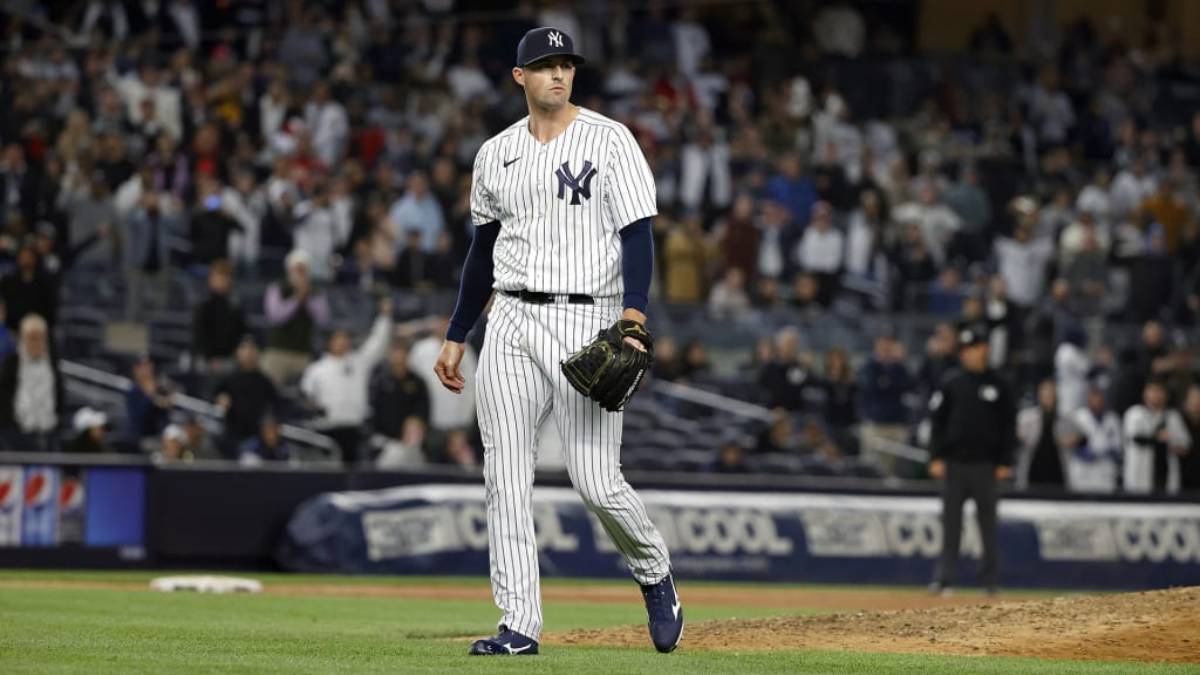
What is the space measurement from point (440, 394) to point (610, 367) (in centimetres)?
1237

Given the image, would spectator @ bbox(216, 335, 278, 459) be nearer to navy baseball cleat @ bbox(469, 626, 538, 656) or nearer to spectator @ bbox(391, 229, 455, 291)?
spectator @ bbox(391, 229, 455, 291)

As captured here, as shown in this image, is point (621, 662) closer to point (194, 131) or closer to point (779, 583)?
point (779, 583)

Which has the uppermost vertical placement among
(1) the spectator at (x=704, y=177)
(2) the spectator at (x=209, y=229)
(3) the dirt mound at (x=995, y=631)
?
(1) the spectator at (x=704, y=177)

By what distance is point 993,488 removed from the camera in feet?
52.0

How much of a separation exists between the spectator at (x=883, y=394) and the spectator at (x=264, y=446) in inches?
246

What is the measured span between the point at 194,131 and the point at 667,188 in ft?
18.5

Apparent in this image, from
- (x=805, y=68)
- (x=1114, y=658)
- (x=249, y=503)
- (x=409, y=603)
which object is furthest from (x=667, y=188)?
(x=1114, y=658)

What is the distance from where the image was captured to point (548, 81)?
7.02 m

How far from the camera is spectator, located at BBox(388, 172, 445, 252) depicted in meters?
20.8

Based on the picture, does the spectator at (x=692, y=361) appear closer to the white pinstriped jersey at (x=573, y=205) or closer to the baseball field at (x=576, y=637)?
the baseball field at (x=576, y=637)

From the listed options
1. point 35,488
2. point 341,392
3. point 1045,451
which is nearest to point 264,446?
point 341,392

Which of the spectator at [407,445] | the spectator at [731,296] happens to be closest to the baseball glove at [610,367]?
the spectator at [407,445]

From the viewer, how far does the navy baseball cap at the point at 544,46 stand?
6.95 m

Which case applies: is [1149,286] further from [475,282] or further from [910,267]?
[475,282]
